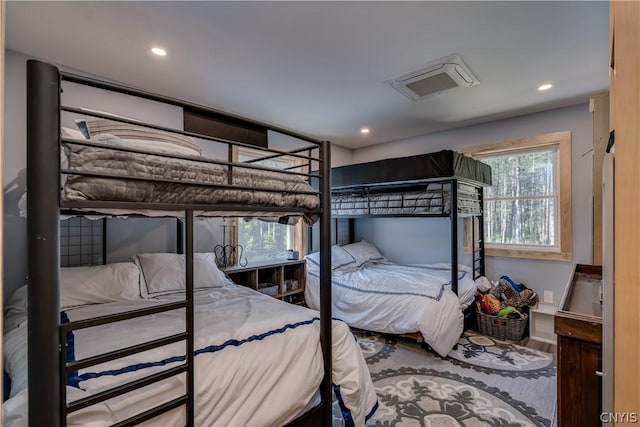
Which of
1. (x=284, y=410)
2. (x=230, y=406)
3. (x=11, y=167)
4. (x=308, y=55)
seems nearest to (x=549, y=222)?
(x=308, y=55)

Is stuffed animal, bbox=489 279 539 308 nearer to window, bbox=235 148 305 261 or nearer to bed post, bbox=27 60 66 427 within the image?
window, bbox=235 148 305 261

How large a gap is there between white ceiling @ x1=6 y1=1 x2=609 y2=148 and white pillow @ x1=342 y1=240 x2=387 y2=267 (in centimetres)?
206

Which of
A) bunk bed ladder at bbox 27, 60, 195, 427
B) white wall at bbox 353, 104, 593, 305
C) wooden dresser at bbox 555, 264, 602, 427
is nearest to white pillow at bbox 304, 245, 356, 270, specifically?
white wall at bbox 353, 104, 593, 305

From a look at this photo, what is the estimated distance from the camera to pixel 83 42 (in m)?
1.99

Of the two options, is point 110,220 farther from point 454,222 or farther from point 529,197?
point 529,197

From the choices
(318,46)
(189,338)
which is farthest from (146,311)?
(318,46)

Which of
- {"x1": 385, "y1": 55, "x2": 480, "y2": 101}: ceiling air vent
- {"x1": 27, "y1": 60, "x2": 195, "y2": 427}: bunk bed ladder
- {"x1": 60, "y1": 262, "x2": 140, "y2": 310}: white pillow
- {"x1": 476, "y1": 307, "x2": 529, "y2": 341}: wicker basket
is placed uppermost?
{"x1": 385, "y1": 55, "x2": 480, "y2": 101}: ceiling air vent

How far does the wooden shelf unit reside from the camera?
3135 mm

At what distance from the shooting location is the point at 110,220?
8.54 ft

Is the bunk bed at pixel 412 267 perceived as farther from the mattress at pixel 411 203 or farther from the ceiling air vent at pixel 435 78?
the ceiling air vent at pixel 435 78

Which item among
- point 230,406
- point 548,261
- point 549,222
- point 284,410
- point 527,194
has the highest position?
point 527,194

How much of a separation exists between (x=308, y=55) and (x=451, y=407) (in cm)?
263

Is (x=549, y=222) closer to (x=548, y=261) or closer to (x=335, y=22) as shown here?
(x=548, y=261)

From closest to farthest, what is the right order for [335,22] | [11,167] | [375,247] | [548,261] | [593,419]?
[593,419] → [335,22] → [11,167] → [548,261] → [375,247]
